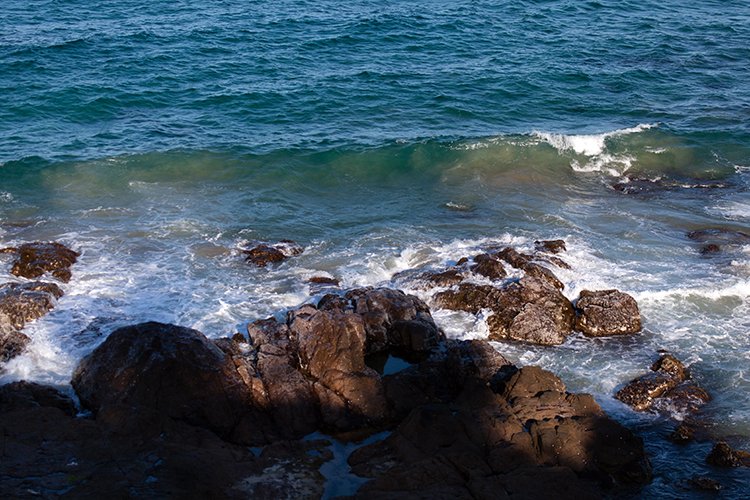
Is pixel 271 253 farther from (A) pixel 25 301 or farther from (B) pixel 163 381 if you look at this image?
(B) pixel 163 381

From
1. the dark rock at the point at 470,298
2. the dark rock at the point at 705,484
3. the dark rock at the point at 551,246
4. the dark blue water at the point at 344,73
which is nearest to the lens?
the dark rock at the point at 705,484

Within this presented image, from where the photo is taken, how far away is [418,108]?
3734cm

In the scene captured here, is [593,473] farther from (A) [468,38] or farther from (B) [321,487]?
(A) [468,38]

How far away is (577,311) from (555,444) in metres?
6.57

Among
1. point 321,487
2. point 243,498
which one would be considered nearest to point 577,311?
point 321,487

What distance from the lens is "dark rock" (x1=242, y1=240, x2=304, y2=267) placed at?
2498cm

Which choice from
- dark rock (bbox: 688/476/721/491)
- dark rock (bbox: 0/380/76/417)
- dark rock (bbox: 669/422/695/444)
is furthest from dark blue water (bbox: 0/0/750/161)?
dark rock (bbox: 688/476/721/491)

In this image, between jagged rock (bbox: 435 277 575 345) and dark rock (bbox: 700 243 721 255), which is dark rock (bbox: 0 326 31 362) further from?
dark rock (bbox: 700 243 721 255)

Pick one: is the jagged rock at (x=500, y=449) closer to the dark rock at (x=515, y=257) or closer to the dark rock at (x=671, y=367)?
the dark rock at (x=671, y=367)

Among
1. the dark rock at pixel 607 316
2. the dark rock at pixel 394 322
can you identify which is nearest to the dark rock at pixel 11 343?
the dark rock at pixel 394 322

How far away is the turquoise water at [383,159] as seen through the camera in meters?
22.0

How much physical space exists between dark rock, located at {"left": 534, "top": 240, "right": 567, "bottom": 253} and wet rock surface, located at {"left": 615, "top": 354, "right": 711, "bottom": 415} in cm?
651

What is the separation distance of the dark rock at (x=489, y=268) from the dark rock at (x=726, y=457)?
8120mm

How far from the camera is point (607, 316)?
70.6ft
